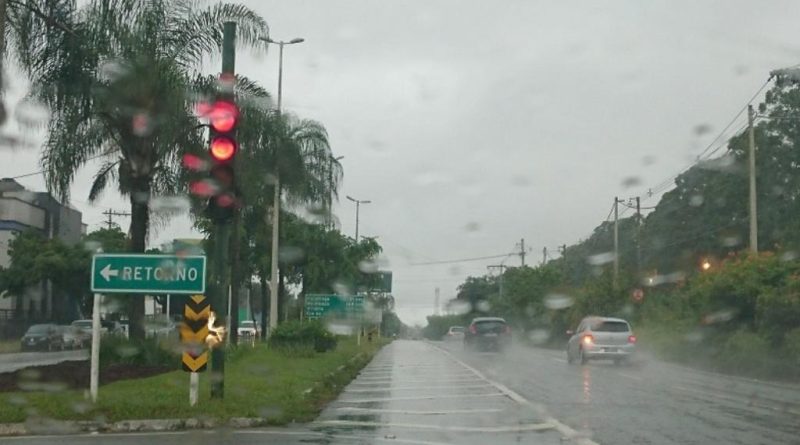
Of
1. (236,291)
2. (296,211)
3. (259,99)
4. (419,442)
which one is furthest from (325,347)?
(419,442)

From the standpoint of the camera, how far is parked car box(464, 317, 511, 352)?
47531mm

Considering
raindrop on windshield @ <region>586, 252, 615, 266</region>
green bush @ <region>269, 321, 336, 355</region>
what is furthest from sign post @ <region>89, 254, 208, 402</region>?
raindrop on windshield @ <region>586, 252, 615, 266</region>

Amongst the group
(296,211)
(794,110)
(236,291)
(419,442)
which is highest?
(794,110)

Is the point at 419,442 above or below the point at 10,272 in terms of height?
below

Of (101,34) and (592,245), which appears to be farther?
(592,245)

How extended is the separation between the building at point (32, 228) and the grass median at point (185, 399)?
1471 inches

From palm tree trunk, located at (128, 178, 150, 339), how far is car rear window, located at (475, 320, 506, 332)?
24.9m

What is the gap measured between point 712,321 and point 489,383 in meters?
13.5

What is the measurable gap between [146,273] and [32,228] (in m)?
47.9

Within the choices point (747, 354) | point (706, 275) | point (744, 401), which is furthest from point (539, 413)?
point (706, 275)

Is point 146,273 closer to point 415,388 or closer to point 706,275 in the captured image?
point 415,388

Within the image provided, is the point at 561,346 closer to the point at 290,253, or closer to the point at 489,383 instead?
the point at 290,253

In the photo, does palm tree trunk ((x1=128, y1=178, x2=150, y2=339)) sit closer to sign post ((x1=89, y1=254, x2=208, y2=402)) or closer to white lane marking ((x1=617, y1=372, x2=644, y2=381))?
sign post ((x1=89, y1=254, x2=208, y2=402))

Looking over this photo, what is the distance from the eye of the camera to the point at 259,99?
28.3 metres
